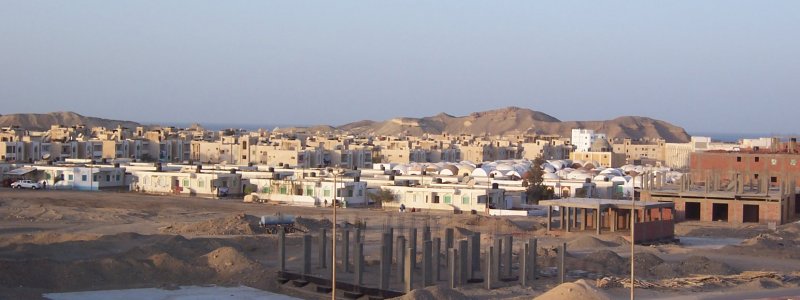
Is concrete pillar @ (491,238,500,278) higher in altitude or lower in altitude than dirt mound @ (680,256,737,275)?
higher

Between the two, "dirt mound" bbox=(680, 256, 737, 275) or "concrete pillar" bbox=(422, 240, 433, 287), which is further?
"dirt mound" bbox=(680, 256, 737, 275)

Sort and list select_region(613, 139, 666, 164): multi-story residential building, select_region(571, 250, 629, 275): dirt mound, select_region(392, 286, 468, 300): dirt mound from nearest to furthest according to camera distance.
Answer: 1. select_region(392, 286, 468, 300): dirt mound
2. select_region(571, 250, 629, 275): dirt mound
3. select_region(613, 139, 666, 164): multi-story residential building

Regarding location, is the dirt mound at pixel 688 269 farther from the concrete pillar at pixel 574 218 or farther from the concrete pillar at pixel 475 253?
the concrete pillar at pixel 574 218

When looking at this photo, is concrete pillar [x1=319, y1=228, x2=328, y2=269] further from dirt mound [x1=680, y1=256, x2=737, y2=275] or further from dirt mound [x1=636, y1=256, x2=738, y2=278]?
dirt mound [x1=680, y1=256, x2=737, y2=275]

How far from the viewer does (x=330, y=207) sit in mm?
54781

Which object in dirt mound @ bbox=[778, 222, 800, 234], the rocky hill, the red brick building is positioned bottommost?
dirt mound @ bbox=[778, 222, 800, 234]

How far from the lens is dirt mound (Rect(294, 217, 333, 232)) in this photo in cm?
4086

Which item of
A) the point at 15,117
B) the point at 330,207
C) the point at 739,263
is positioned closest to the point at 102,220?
the point at 330,207

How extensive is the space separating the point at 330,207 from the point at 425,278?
28816mm

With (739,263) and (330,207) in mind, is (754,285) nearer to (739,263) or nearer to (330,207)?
(739,263)

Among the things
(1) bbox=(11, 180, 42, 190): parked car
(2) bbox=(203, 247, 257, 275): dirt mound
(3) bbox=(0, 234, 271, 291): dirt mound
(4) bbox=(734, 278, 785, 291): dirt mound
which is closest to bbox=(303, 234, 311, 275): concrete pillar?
(3) bbox=(0, 234, 271, 291): dirt mound

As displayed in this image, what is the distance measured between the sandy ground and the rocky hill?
118 m

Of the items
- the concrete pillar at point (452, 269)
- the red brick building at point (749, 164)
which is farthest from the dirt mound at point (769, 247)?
the red brick building at point (749, 164)

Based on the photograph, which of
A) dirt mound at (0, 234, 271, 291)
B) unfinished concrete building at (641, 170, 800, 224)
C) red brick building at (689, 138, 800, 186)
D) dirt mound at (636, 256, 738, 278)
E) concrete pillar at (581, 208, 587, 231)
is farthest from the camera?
red brick building at (689, 138, 800, 186)
